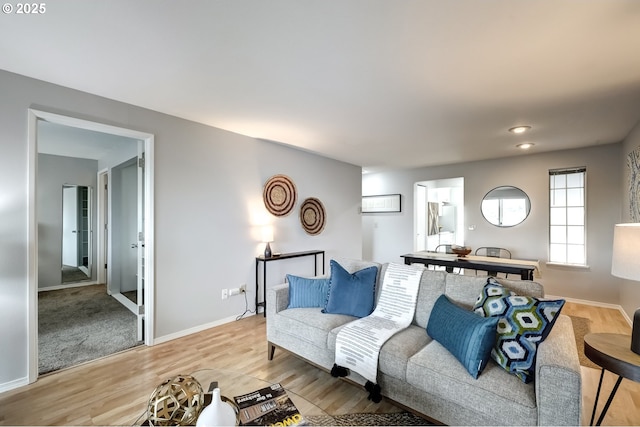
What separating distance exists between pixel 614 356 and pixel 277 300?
219 cm

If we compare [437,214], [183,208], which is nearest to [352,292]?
[183,208]

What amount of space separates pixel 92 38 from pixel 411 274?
2.70 meters

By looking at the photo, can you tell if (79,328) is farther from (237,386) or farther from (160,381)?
(237,386)

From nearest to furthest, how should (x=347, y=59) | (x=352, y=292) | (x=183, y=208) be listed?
(x=347, y=59) → (x=352, y=292) → (x=183, y=208)

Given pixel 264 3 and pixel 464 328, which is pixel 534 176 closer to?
pixel 464 328

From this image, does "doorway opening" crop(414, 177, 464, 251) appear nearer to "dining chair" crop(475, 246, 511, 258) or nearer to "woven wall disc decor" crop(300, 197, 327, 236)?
"dining chair" crop(475, 246, 511, 258)

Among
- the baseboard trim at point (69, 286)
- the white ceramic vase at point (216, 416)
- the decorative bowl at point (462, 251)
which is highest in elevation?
the decorative bowl at point (462, 251)

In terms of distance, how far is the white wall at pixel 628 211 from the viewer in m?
3.23

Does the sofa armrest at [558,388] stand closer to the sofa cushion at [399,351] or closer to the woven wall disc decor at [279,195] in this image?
the sofa cushion at [399,351]

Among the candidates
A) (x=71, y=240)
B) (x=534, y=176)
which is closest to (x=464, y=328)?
(x=534, y=176)

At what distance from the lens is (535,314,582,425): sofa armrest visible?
1257mm

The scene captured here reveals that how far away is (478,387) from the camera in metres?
1.47

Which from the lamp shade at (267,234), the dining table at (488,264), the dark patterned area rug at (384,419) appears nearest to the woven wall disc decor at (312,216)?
the lamp shade at (267,234)

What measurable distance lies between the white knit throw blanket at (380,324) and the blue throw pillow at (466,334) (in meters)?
0.31
